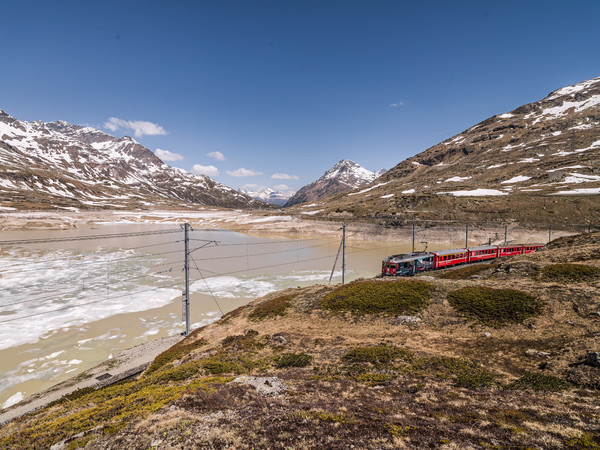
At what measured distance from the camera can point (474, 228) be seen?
289 feet

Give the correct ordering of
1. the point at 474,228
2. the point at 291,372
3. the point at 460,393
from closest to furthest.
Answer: the point at 460,393
the point at 291,372
the point at 474,228

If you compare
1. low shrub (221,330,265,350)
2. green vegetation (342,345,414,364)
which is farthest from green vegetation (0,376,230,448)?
green vegetation (342,345,414,364)

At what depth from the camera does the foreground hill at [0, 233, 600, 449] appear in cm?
781

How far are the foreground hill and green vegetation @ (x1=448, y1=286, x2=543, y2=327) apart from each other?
0.11m

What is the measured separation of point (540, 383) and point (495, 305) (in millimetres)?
9531

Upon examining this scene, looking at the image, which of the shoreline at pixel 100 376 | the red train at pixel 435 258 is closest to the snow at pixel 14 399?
the shoreline at pixel 100 376

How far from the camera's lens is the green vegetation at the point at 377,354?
14922 mm

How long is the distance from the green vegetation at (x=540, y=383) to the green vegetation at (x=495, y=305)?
274 inches

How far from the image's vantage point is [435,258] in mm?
44031

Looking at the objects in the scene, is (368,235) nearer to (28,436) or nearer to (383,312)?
(383,312)

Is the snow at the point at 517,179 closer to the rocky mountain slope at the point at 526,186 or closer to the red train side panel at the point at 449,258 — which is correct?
the rocky mountain slope at the point at 526,186

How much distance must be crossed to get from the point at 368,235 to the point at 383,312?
81.0 m

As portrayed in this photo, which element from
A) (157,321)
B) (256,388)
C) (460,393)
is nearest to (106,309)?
(157,321)

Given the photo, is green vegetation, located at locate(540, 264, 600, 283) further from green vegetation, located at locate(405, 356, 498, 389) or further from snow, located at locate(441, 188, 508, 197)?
snow, located at locate(441, 188, 508, 197)
